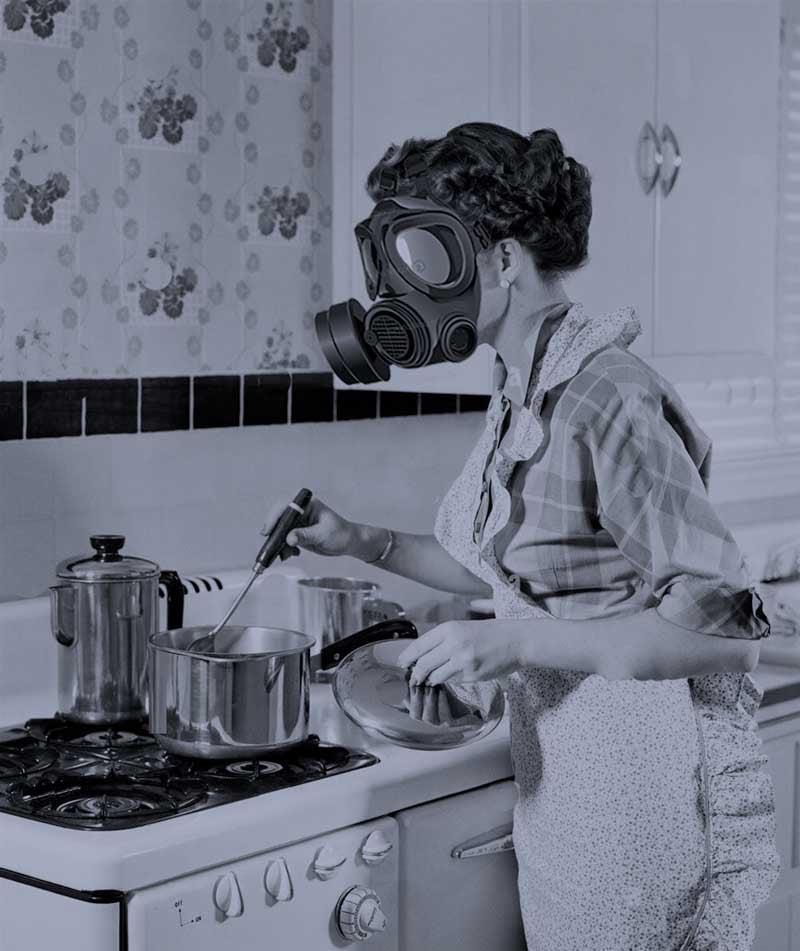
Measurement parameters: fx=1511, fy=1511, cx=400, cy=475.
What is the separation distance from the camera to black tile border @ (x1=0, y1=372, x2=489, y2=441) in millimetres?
2260

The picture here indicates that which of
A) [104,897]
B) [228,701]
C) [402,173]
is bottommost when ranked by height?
[104,897]

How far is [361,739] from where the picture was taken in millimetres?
1967

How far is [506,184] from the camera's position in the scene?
176 centimetres

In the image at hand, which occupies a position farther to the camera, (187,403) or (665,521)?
(187,403)

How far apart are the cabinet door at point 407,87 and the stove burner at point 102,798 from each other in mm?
965

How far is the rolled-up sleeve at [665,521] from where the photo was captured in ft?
5.20

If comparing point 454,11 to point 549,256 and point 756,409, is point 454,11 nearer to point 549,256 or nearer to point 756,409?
point 549,256

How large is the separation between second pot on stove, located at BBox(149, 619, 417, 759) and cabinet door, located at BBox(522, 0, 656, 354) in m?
0.95

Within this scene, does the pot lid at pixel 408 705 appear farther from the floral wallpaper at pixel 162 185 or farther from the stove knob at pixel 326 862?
the floral wallpaper at pixel 162 185

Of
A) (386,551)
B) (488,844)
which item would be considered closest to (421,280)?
(386,551)

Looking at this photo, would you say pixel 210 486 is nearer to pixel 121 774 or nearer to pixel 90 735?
pixel 90 735

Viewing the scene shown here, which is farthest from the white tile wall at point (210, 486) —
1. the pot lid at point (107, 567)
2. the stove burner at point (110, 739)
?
the stove burner at point (110, 739)

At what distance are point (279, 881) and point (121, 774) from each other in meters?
0.25

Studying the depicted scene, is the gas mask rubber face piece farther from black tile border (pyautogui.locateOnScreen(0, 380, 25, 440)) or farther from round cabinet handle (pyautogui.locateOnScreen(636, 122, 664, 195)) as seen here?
round cabinet handle (pyautogui.locateOnScreen(636, 122, 664, 195))
